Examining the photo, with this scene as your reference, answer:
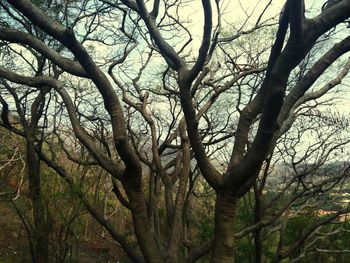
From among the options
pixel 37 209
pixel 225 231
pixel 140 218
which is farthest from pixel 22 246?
pixel 225 231

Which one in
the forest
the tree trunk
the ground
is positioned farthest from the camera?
the ground

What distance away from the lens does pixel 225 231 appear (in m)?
4.05

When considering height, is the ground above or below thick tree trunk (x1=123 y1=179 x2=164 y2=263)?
above

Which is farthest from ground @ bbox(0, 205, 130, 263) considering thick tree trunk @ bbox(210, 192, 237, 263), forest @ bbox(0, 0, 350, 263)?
thick tree trunk @ bbox(210, 192, 237, 263)

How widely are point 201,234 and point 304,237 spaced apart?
586cm

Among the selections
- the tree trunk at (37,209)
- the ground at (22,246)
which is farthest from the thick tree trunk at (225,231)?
the ground at (22,246)

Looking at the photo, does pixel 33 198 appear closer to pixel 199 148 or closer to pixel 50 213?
pixel 50 213

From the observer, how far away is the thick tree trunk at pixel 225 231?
4047 millimetres

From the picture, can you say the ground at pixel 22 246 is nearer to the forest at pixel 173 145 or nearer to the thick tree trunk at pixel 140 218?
the forest at pixel 173 145

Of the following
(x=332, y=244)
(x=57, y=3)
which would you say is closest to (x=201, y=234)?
(x=332, y=244)

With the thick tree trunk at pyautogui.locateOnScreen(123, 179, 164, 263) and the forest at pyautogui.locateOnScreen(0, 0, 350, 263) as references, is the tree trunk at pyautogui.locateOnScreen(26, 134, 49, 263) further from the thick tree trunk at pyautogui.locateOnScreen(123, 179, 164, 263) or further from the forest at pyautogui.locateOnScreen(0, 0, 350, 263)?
the thick tree trunk at pyautogui.locateOnScreen(123, 179, 164, 263)

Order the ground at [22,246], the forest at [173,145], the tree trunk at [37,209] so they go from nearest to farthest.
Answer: the forest at [173,145]
the tree trunk at [37,209]
the ground at [22,246]

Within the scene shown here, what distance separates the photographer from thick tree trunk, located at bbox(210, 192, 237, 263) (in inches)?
159

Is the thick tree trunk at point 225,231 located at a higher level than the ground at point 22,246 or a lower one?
lower
